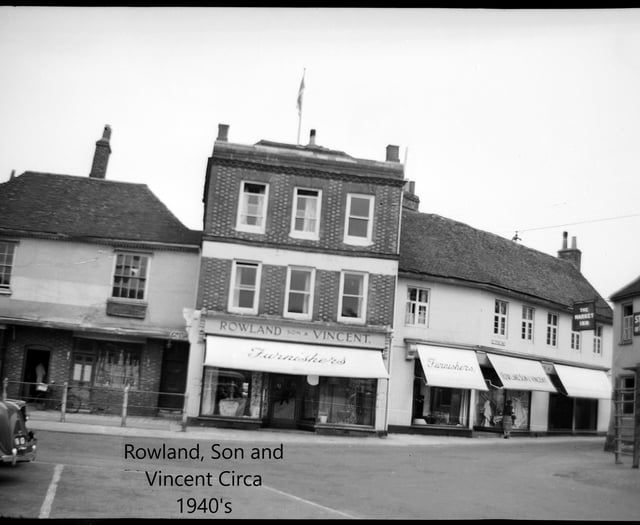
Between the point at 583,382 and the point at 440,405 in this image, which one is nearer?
the point at 440,405

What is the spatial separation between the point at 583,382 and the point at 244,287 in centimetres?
1657

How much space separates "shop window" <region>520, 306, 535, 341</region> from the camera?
3128 cm

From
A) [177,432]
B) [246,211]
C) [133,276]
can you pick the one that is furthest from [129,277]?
[177,432]

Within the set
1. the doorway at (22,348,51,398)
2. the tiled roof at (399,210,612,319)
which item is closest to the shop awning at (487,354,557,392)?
the tiled roof at (399,210,612,319)

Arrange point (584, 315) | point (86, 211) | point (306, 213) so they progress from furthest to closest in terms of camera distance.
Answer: point (86, 211) → point (584, 315) → point (306, 213)

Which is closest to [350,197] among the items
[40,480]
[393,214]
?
[393,214]

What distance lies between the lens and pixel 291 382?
25.5 meters

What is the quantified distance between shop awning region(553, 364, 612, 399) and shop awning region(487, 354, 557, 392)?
994 mm

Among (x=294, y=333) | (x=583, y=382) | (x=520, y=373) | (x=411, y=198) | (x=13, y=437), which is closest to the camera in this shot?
(x=13, y=437)

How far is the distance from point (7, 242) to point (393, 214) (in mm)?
14110

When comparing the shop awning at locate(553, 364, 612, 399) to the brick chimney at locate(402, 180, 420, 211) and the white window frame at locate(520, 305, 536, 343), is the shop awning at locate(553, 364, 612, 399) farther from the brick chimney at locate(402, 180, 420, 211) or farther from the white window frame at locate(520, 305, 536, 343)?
the brick chimney at locate(402, 180, 420, 211)

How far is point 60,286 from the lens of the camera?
26391mm

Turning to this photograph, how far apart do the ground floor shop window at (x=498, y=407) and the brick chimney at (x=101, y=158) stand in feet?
58.9

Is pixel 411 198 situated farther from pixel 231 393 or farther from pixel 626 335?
pixel 231 393
